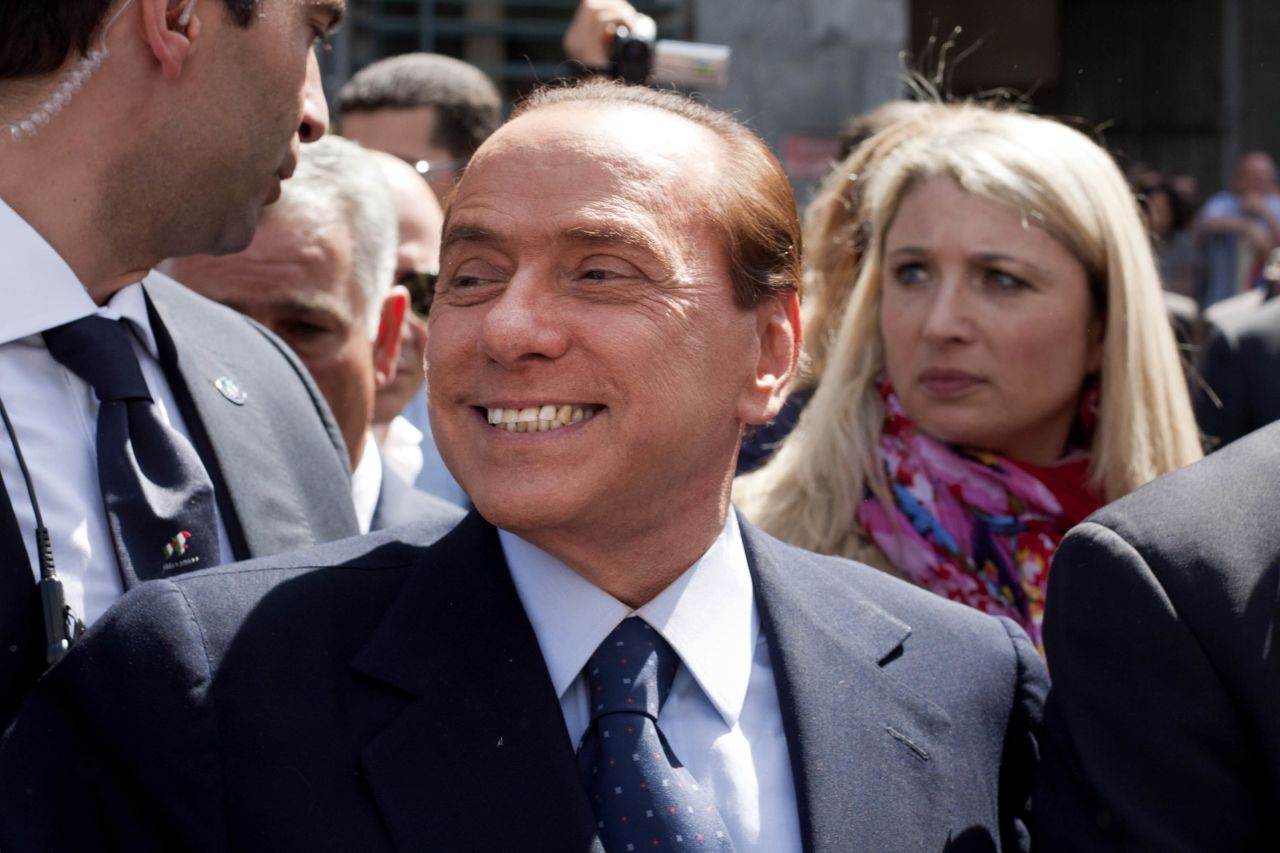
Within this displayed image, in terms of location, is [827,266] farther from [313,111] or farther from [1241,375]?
[313,111]

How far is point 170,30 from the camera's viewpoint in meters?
2.34

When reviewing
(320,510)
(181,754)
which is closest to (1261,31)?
(320,510)

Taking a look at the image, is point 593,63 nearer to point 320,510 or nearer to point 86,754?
point 320,510

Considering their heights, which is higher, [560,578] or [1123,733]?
[560,578]

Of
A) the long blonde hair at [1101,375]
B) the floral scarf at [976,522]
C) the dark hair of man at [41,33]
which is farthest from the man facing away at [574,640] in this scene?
the long blonde hair at [1101,375]

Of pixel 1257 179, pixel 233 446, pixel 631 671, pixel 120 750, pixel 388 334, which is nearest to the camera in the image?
pixel 120 750

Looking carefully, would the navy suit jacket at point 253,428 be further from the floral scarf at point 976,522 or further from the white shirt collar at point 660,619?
the floral scarf at point 976,522

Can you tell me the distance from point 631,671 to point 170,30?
113cm

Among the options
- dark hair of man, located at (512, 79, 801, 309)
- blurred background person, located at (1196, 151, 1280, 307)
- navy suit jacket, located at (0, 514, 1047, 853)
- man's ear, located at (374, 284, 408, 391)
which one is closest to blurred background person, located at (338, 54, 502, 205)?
man's ear, located at (374, 284, 408, 391)

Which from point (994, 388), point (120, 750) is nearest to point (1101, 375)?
point (994, 388)

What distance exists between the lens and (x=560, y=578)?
2.13 m

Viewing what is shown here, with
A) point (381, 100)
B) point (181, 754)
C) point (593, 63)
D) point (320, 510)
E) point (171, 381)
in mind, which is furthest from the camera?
point (381, 100)

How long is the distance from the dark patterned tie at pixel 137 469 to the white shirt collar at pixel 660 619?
17.3 inches

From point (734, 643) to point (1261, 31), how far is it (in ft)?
40.4
